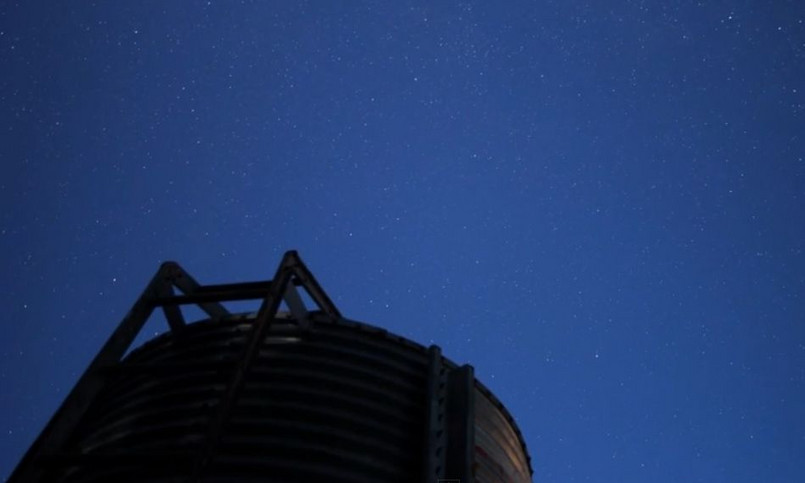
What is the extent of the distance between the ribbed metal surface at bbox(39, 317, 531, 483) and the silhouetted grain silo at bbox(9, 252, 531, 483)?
0.04ft

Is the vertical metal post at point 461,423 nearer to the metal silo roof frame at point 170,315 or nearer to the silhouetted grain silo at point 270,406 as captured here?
the silhouetted grain silo at point 270,406

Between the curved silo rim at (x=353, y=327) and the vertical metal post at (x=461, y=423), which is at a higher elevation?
the curved silo rim at (x=353, y=327)

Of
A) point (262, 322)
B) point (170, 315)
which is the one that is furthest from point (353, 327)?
point (170, 315)

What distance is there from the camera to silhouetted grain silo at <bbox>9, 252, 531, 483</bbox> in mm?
5023

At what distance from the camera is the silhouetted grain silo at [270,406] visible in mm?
5023

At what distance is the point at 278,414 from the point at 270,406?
0.35ft

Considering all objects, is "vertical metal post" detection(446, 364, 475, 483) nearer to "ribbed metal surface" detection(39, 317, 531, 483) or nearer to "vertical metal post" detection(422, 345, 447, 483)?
"vertical metal post" detection(422, 345, 447, 483)

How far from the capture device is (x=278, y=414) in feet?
17.7

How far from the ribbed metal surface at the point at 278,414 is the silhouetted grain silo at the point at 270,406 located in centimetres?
1

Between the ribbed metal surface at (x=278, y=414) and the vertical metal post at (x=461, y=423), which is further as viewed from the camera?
the vertical metal post at (x=461, y=423)

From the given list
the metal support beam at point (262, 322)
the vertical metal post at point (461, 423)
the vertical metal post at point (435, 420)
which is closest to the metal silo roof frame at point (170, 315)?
the metal support beam at point (262, 322)

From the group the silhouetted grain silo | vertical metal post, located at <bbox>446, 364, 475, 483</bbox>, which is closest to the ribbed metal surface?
the silhouetted grain silo

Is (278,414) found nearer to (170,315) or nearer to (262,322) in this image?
(262,322)

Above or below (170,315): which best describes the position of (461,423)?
below
